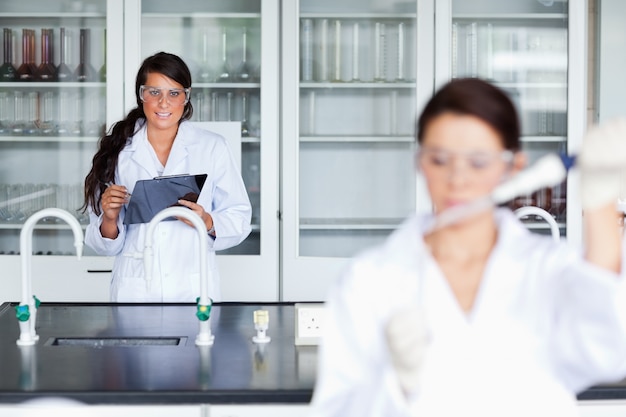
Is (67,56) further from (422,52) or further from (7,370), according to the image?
(7,370)

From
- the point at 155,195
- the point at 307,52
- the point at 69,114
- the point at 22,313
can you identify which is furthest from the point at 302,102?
the point at 22,313

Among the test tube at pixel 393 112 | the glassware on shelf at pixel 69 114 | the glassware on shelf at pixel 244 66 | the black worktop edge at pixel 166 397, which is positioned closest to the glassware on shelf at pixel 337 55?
the test tube at pixel 393 112

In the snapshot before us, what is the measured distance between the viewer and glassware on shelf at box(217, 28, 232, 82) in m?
4.39

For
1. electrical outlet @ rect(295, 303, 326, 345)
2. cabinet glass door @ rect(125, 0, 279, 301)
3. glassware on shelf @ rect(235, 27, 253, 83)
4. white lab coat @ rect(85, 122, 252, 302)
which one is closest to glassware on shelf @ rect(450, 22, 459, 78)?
cabinet glass door @ rect(125, 0, 279, 301)

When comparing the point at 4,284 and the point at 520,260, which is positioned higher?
the point at 520,260

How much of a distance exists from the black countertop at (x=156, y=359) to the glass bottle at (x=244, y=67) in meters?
1.76

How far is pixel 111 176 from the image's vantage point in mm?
3080

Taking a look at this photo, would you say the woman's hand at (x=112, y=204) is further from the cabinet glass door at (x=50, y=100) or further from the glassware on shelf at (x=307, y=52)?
the glassware on shelf at (x=307, y=52)

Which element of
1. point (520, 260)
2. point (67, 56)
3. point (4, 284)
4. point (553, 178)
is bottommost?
point (4, 284)

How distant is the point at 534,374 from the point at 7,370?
126 cm

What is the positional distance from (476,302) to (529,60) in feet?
10.6

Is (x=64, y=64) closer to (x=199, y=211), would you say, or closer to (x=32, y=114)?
(x=32, y=114)

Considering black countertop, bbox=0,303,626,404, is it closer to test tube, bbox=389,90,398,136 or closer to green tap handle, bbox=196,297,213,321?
green tap handle, bbox=196,297,213,321

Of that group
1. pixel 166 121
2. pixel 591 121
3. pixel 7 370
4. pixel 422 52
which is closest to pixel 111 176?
pixel 166 121
